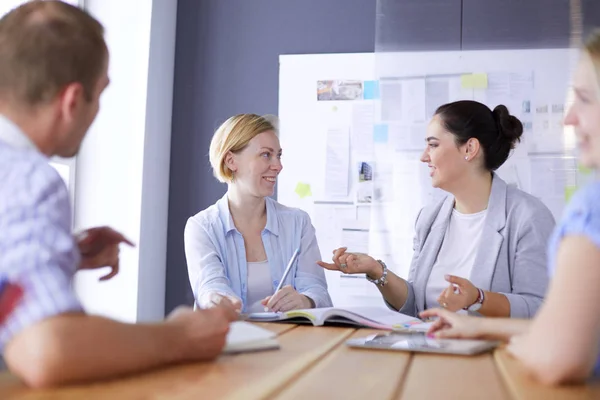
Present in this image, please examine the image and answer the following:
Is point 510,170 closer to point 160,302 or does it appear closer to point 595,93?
point 160,302

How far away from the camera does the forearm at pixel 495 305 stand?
5.72 feet

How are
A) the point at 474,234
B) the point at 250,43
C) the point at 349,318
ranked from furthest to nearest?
the point at 250,43 < the point at 474,234 < the point at 349,318

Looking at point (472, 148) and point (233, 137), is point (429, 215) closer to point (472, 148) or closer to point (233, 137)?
point (472, 148)

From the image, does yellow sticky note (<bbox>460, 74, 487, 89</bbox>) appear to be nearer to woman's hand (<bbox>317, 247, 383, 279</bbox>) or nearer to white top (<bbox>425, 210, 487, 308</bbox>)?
white top (<bbox>425, 210, 487, 308</bbox>)

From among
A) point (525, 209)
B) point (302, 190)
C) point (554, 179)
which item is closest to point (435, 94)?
point (554, 179)

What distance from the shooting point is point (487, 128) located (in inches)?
91.0

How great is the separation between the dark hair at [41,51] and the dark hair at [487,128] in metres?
1.68

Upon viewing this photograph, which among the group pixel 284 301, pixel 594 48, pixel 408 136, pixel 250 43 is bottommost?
pixel 284 301

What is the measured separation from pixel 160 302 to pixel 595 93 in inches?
115

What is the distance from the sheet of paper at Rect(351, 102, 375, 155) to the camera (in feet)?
10.9

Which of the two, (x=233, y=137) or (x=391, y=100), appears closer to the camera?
(x=233, y=137)

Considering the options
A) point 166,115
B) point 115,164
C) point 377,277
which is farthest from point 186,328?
point 166,115

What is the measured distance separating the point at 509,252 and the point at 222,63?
212 cm

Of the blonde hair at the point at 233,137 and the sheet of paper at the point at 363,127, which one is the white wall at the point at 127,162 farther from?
the sheet of paper at the point at 363,127
